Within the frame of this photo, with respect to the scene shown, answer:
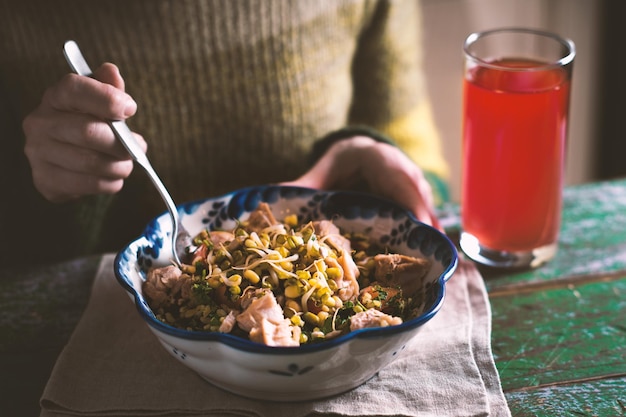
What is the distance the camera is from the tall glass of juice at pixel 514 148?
1.01 meters

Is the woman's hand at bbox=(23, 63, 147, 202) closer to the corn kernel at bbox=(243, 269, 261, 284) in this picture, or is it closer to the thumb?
the thumb

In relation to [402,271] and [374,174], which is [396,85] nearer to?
[374,174]

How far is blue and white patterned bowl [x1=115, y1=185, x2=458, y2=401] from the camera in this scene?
0.71 m

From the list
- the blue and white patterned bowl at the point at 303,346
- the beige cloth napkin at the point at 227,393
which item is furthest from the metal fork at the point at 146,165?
the beige cloth napkin at the point at 227,393

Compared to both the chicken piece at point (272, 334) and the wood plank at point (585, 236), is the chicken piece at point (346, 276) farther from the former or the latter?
the wood plank at point (585, 236)

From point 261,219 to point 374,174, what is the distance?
0.27 metres

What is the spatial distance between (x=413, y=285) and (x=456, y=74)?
1.80 m

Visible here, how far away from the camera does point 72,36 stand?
125 cm

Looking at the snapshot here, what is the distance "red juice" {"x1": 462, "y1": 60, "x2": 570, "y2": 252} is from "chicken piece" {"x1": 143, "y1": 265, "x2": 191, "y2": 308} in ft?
1.58

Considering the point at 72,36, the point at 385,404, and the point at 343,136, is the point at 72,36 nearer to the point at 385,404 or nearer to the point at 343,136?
the point at 343,136

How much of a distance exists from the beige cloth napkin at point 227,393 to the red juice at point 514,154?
18 centimetres

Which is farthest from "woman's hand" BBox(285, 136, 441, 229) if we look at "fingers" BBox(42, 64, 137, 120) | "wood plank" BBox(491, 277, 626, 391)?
"fingers" BBox(42, 64, 137, 120)

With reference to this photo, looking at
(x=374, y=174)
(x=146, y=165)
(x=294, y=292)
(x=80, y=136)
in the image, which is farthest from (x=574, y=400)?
(x=80, y=136)

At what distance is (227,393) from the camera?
32.0 inches
